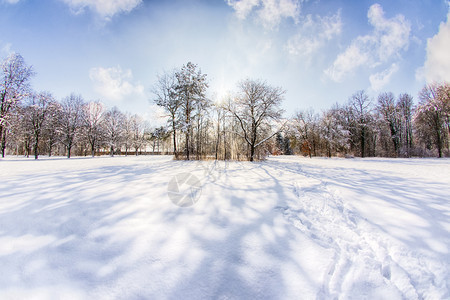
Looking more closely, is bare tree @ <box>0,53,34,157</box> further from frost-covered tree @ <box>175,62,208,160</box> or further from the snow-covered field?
the snow-covered field

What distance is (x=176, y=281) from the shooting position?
1466mm

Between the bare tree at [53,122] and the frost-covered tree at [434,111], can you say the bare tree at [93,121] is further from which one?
the frost-covered tree at [434,111]

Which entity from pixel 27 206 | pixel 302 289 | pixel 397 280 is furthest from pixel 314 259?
pixel 27 206

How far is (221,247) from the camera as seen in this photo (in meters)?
1.97

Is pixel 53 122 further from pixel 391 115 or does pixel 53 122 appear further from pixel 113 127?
pixel 391 115

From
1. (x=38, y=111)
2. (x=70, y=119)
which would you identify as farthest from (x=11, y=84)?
(x=70, y=119)

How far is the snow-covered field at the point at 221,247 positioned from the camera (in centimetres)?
142

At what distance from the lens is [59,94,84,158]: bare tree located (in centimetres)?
2476

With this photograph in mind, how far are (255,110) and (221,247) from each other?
14924 mm

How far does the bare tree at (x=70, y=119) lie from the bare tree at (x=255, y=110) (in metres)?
27.7

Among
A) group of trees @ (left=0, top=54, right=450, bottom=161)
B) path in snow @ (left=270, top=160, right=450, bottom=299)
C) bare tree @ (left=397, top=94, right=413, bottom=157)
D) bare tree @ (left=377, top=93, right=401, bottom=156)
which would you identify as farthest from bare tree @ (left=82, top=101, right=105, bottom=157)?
bare tree @ (left=397, top=94, right=413, bottom=157)

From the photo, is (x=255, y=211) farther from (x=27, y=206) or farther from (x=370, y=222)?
(x=27, y=206)

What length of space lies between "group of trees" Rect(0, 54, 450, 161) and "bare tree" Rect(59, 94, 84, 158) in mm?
126

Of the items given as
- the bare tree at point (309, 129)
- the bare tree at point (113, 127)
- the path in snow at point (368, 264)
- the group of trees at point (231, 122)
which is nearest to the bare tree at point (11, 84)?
the group of trees at point (231, 122)
